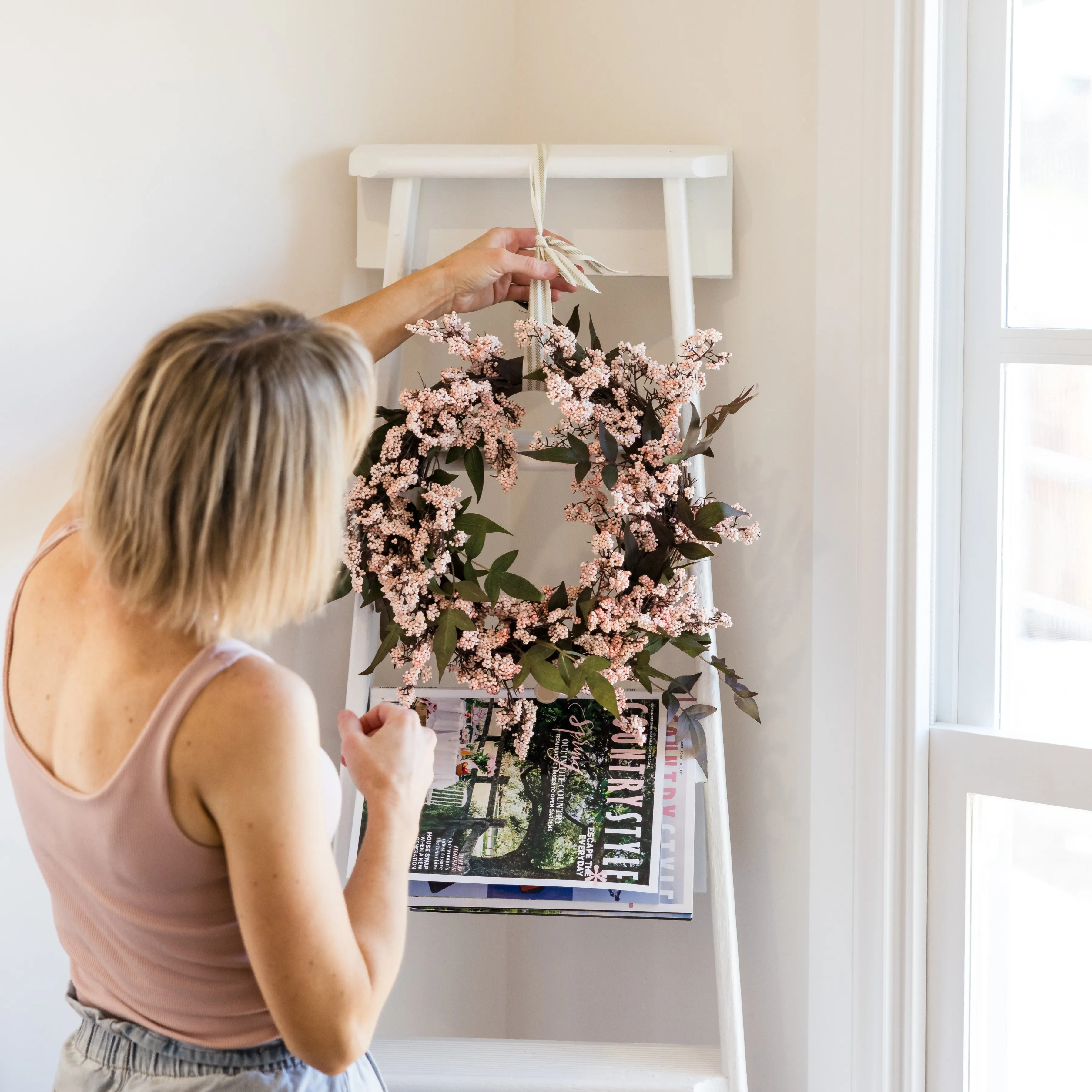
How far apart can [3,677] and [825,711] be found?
101 centimetres

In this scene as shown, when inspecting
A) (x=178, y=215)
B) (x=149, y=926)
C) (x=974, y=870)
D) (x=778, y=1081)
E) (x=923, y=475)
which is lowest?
(x=778, y=1081)

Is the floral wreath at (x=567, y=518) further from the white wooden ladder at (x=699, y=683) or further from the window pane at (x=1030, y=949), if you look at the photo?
the window pane at (x=1030, y=949)

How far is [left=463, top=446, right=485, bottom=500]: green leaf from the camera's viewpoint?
123cm

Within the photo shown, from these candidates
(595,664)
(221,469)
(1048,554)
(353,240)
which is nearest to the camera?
(221,469)

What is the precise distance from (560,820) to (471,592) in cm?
33

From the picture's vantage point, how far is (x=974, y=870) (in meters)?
1.30

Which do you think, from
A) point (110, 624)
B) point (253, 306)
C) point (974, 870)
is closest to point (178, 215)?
point (253, 306)

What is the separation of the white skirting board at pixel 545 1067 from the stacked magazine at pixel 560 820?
0.20 m

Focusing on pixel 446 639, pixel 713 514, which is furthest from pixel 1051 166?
pixel 446 639

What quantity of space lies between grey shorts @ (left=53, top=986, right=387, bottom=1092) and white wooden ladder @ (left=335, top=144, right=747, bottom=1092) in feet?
1.65

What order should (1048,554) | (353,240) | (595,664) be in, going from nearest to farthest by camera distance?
(595,664) → (1048,554) → (353,240)

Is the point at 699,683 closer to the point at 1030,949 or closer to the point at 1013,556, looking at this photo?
the point at 1013,556

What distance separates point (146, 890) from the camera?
0.75 m

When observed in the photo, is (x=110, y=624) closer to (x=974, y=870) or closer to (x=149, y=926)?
(x=149, y=926)
